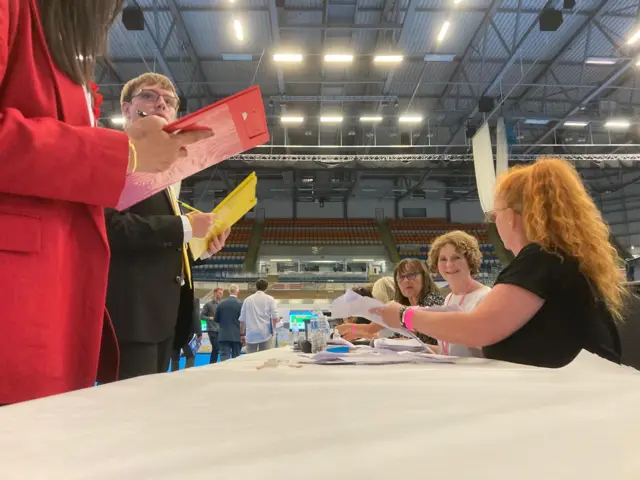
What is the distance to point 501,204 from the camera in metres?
1.33

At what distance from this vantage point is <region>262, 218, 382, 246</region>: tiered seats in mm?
15805

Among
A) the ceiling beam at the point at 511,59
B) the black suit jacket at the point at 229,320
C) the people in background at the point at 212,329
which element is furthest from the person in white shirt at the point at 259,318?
the ceiling beam at the point at 511,59

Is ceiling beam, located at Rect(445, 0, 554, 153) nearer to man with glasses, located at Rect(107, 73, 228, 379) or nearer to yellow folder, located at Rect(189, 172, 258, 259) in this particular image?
yellow folder, located at Rect(189, 172, 258, 259)

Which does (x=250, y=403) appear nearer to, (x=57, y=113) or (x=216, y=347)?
(x=57, y=113)

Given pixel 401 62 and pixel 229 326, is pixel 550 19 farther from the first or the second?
pixel 229 326

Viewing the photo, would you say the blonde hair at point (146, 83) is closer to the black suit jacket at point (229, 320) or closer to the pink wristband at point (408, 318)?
the pink wristband at point (408, 318)

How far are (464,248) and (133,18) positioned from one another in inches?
245

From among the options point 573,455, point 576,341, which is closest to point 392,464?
point 573,455

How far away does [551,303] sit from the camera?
1060mm

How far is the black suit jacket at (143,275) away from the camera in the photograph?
Result: 116 cm

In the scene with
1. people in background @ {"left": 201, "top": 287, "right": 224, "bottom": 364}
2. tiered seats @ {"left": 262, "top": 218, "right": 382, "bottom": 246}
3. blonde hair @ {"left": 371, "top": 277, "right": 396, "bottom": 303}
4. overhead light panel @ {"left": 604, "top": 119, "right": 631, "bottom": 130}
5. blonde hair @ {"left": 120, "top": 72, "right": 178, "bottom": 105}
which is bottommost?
people in background @ {"left": 201, "top": 287, "right": 224, "bottom": 364}

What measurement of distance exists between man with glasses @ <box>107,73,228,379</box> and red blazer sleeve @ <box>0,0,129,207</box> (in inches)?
20.1

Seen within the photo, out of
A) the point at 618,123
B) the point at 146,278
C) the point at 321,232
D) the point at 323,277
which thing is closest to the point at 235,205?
the point at 146,278

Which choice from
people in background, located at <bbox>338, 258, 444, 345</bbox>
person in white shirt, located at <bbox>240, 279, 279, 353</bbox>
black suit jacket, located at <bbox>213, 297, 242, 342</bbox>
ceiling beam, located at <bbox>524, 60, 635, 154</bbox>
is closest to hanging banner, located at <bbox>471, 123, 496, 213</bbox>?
ceiling beam, located at <bbox>524, 60, 635, 154</bbox>
